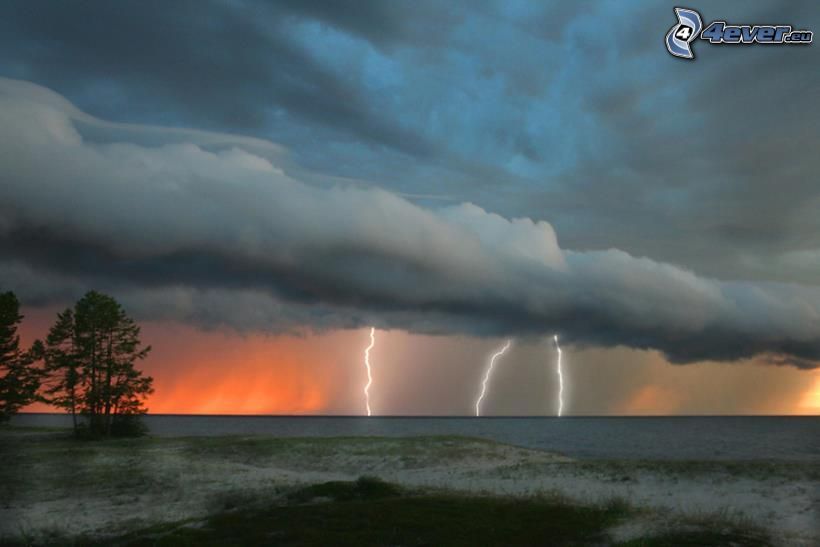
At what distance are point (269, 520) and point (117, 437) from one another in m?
56.7

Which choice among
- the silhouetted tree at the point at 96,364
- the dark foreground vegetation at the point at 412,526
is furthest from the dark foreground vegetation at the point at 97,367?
the dark foreground vegetation at the point at 412,526

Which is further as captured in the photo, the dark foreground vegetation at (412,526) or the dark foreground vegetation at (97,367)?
the dark foreground vegetation at (97,367)

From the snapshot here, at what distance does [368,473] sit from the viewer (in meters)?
47.9

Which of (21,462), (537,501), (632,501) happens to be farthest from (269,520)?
(21,462)

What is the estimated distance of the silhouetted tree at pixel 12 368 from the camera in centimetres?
5784

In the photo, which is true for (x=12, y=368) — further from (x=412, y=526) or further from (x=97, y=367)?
(x=412, y=526)

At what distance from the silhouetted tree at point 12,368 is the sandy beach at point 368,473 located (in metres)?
4.47

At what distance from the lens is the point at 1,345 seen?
2298 inches

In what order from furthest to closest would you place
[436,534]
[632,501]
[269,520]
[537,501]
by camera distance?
[632,501], [537,501], [269,520], [436,534]

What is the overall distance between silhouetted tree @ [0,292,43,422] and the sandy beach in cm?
447

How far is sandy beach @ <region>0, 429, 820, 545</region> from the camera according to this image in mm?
26688

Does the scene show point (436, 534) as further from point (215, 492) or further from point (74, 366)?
point (74, 366)

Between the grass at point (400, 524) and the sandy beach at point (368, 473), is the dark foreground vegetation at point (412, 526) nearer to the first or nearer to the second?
the grass at point (400, 524)

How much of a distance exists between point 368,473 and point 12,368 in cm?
3874
